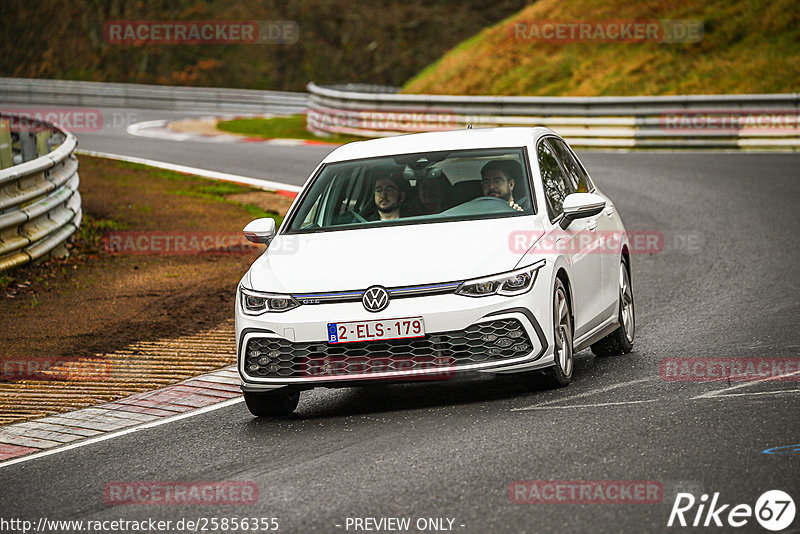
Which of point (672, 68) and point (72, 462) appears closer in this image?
point (72, 462)

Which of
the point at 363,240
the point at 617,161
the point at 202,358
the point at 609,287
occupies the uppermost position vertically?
the point at 363,240

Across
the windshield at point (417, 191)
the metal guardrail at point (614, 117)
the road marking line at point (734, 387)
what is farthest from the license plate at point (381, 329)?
the metal guardrail at point (614, 117)

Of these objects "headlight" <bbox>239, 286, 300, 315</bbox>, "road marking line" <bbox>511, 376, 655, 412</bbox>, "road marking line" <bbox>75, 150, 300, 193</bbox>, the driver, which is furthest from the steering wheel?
"road marking line" <bbox>75, 150, 300, 193</bbox>

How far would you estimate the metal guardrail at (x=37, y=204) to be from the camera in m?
12.4

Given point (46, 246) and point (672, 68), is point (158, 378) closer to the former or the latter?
point (46, 246)

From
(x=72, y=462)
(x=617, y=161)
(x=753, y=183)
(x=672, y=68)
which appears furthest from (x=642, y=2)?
(x=72, y=462)

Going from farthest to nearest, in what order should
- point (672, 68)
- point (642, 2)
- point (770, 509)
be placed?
point (642, 2) → point (672, 68) → point (770, 509)

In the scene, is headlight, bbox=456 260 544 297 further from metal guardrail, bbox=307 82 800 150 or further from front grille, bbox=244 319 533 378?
metal guardrail, bbox=307 82 800 150

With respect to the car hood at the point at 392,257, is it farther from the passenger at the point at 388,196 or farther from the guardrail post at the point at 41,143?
the guardrail post at the point at 41,143

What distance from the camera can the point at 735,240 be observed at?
1404 centimetres

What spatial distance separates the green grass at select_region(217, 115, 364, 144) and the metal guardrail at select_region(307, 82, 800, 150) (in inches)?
24.2

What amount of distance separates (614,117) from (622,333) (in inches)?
668

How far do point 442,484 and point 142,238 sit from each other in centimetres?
1011

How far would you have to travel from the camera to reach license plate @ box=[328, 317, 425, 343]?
6.93m
